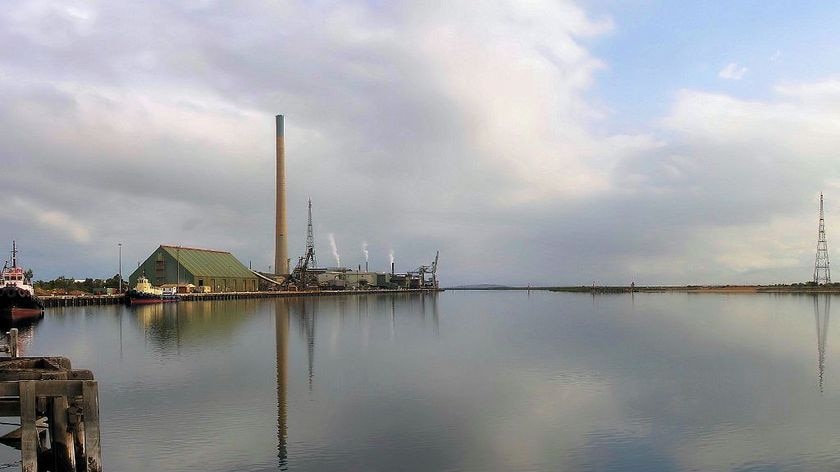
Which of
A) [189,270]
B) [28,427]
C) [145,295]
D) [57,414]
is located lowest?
[28,427]

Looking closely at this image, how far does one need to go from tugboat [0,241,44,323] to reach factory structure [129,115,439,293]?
1680 inches

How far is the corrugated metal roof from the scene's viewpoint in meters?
120

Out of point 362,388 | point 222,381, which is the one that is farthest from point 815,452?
point 222,381

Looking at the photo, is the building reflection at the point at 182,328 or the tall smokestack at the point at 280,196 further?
the tall smokestack at the point at 280,196

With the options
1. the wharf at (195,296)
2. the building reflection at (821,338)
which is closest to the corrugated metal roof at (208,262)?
the wharf at (195,296)

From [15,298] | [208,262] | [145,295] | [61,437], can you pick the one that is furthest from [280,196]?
[61,437]

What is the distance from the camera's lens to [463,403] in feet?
73.9

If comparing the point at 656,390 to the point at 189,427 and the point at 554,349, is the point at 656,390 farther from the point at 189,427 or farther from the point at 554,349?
the point at 189,427

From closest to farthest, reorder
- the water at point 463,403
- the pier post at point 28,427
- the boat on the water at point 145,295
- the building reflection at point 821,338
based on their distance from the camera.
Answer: the pier post at point 28,427 → the water at point 463,403 → the building reflection at point 821,338 → the boat on the water at point 145,295

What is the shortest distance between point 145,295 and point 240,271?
44.6 m

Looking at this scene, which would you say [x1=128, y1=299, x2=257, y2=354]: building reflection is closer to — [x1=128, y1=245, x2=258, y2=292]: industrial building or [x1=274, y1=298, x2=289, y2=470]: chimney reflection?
[x1=274, y1=298, x2=289, y2=470]: chimney reflection

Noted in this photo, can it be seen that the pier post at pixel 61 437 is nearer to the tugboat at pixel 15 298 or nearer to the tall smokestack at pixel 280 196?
the tugboat at pixel 15 298

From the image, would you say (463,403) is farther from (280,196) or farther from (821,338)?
(280,196)

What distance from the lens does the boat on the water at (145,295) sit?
97.4m
